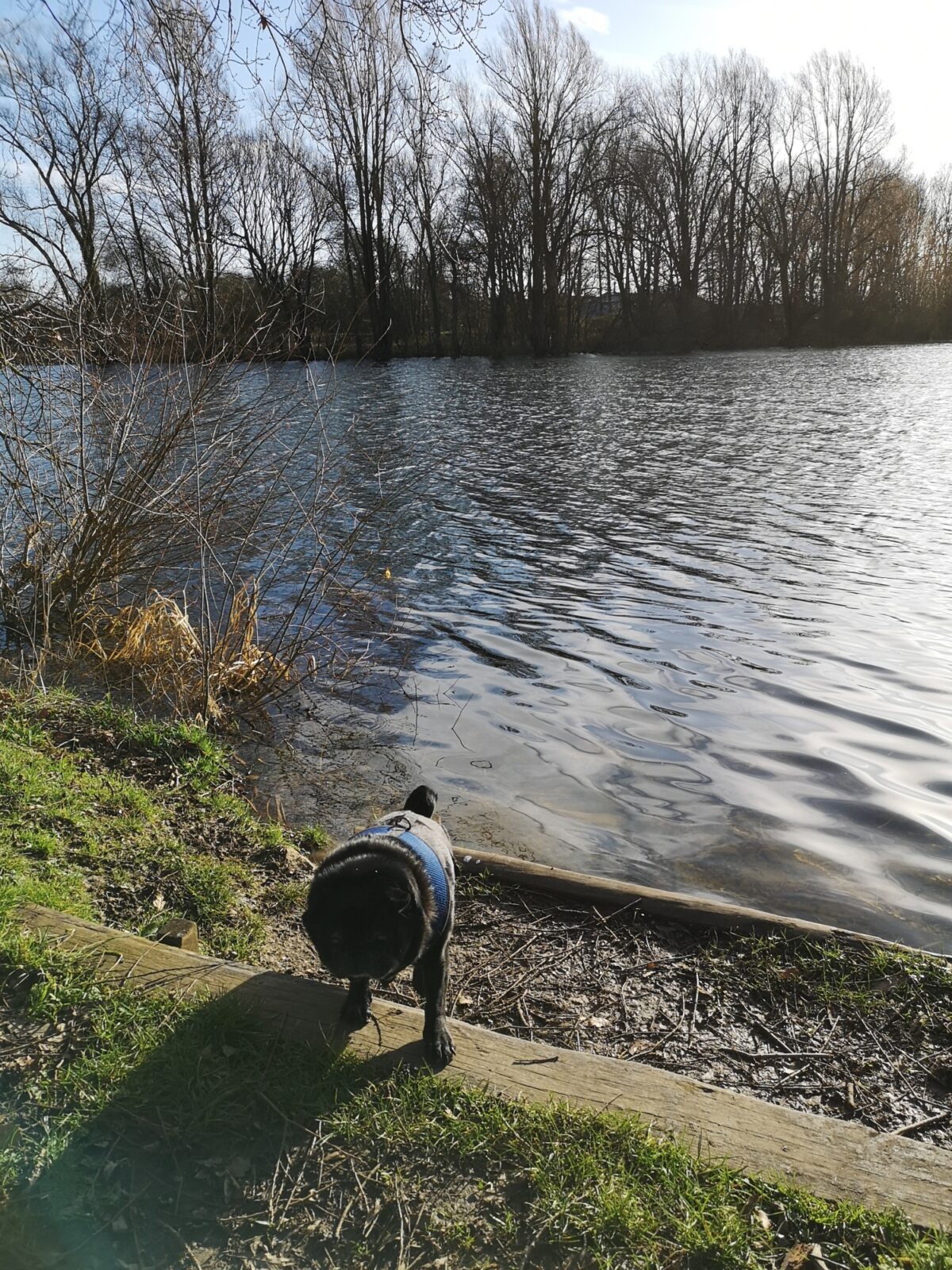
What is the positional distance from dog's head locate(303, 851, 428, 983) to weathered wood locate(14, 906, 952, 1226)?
0.47 m

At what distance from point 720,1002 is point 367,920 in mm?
1709

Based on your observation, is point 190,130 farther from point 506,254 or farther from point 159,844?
point 506,254

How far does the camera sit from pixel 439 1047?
266 cm

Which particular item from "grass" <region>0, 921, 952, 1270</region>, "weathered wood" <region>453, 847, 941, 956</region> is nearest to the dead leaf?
"grass" <region>0, 921, 952, 1270</region>

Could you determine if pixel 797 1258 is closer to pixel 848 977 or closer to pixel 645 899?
pixel 848 977

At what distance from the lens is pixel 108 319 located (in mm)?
6766

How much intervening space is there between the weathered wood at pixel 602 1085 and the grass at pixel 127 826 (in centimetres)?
50

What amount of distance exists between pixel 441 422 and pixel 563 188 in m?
33.2

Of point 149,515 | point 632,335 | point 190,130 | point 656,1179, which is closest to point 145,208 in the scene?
point 190,130


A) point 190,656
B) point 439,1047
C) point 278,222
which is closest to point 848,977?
point 439,1047

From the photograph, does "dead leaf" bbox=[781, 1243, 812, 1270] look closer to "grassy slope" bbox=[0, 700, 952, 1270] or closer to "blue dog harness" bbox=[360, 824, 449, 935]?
"grassy slope" bbox=[0, 700, 952, 1270]

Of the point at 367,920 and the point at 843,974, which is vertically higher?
the point at 367,920

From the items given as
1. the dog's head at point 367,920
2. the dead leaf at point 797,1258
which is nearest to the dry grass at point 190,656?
the dog's head at point 367,920

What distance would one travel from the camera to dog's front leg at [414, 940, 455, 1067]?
8.74 ft
